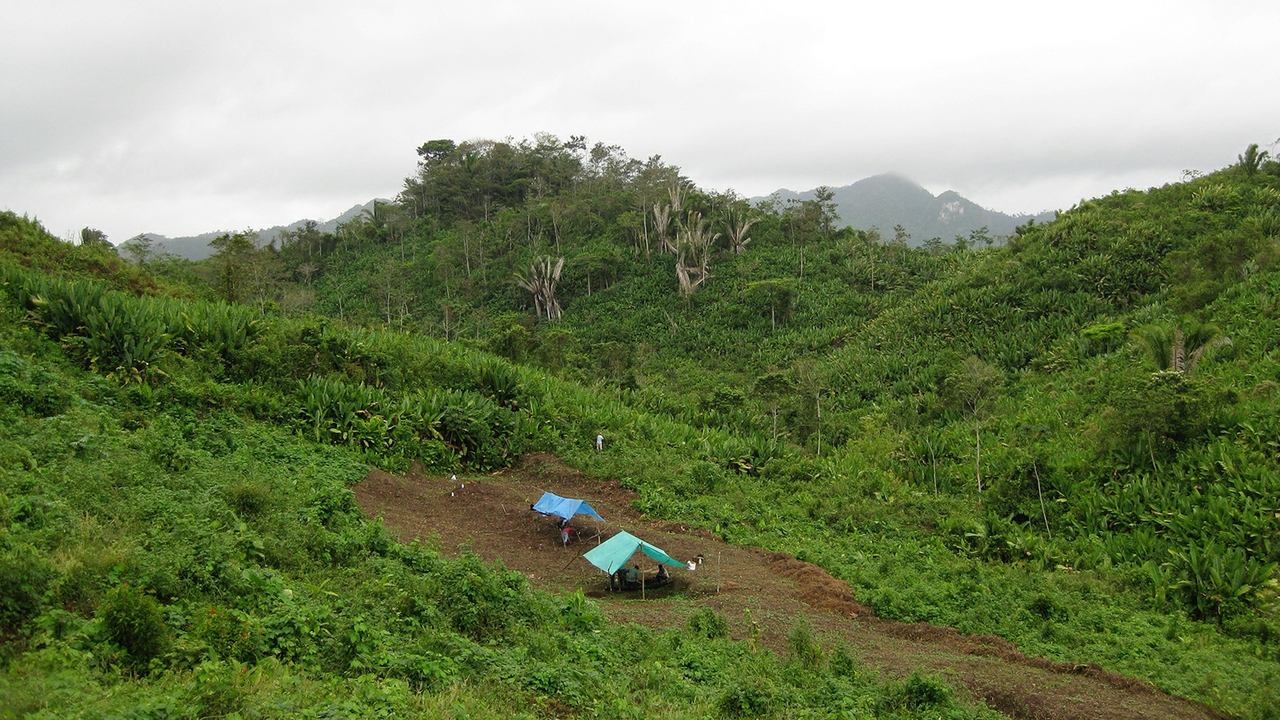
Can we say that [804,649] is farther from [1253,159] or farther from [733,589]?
[1253,159]

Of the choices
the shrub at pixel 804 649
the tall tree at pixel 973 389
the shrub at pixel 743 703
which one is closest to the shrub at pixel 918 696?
the shrub at pixel 804 649

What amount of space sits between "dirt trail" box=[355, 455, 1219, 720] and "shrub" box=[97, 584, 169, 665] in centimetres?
486

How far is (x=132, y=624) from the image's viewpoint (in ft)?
14.4

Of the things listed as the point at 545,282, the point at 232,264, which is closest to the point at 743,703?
the point at 232,264

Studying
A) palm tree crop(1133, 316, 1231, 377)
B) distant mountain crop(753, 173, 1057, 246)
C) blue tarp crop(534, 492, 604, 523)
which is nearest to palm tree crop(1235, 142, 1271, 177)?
palm tree crop(1133, 316, 1231, 377)

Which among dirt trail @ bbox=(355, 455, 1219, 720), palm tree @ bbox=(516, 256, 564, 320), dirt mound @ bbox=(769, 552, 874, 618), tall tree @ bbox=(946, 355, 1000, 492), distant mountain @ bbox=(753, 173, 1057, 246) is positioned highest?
distant mountain @ bbox=(753, 173, 1057, 246)

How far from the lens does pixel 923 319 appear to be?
29359 mm

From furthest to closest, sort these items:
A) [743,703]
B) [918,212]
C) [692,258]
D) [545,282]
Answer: [918,212], [692,258], [545,282], [743,703]

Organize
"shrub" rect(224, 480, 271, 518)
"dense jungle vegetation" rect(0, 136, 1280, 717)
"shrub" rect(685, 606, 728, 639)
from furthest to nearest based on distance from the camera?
"shrub" rect(224, 480, 271, 518), "shrub" rect(685, 606, 728, 639), "dense jungle vegetation" rect(0, 136, 1280, 717)

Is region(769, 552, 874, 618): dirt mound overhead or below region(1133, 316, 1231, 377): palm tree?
below

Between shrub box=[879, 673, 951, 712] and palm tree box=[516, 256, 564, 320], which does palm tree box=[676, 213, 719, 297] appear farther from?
shrub box=[879, 673, 951, 712]

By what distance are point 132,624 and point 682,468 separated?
42.8ft

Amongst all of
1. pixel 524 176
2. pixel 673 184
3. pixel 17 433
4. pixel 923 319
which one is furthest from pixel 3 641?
pixel 524 176

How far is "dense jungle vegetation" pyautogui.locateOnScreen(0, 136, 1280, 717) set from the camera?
5152 millimetres
